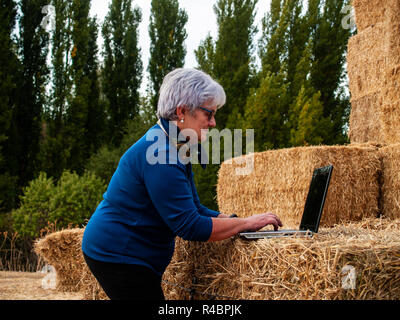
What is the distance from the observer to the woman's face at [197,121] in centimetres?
174

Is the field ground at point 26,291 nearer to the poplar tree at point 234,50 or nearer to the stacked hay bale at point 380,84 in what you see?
the stacked hay bale at point 380,84

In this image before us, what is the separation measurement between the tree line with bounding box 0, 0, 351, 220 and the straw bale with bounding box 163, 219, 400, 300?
9.33 m

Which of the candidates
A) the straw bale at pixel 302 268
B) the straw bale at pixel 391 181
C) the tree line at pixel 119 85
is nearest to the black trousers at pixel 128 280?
the straw bale at pixel 302 268

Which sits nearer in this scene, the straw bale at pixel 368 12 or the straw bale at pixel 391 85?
the straw bale at pixel 391 85

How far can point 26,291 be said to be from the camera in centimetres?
502

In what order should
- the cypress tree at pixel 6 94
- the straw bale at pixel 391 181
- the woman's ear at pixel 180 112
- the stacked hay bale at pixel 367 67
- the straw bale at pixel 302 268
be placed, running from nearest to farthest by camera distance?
the straw bale at pixel 302 268 → the woman's ear at pixel 180 112 → the straw bale at pixel 391 181 → the stacked hay bale at pixel 367 67 → the cypress tree at pixel 6 94

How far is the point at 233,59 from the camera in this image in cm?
1461

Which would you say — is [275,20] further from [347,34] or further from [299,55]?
[347,34]

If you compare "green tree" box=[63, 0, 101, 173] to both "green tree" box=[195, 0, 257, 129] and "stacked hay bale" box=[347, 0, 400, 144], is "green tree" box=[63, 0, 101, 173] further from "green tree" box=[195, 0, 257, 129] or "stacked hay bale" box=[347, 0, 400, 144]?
"stacked hay bale" box=[347, 0, 400, 144]

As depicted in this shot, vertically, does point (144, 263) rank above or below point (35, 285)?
above

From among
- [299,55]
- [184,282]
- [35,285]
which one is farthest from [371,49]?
[299,55]

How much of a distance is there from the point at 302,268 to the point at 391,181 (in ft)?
12.0

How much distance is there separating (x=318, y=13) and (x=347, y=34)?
4.01 feet

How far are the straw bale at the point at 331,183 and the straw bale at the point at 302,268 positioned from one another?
262 centimetres
